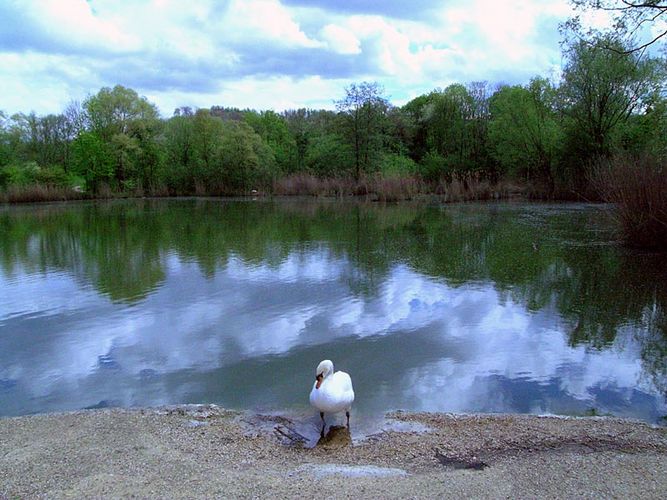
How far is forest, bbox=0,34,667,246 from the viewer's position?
2728 cm

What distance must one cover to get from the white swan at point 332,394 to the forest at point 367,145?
75.3 feet

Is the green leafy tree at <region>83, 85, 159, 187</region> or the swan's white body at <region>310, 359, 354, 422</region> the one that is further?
the green leafy tree at <region>83, 85, 159, 187</region>

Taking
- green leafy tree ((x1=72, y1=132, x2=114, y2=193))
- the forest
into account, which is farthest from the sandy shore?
green leafy tree ((x1=72, y1=132, x2=114, y2=193))

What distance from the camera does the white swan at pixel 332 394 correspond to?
4371mm

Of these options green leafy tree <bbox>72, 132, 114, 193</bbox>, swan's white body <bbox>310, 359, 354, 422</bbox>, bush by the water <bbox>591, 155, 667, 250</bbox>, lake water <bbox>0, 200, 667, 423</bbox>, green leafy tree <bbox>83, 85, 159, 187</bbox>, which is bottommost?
lake water <bbox>0, 200, 667, 423</bbox>

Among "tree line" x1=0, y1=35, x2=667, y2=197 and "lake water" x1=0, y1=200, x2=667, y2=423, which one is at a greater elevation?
"tree line" x1=0, y1=35, x2=667, y2=197

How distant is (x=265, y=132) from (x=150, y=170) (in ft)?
40.8

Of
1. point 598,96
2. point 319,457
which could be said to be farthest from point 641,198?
point 598,96

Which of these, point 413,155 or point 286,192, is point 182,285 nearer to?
point 286,192

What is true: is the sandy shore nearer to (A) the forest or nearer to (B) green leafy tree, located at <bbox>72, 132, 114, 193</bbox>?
(A) the forest

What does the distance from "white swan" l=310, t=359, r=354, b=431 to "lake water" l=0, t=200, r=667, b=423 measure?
498 millimetres

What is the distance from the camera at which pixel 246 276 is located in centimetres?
1052

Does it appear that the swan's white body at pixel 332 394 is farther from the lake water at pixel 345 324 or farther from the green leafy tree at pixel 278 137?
the green leafy tree at pixel 278 137

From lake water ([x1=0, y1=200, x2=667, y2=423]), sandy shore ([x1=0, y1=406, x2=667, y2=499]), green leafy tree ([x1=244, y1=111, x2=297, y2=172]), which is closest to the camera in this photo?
sandy shore ([x1=0, y1=406, x2=667, y2=499])
